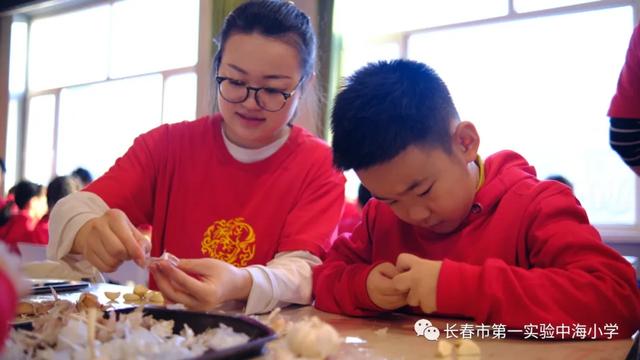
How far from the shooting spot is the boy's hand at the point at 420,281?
2.68ft

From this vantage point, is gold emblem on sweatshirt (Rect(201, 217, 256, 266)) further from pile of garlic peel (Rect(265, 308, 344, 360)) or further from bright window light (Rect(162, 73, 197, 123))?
bright window light (Rect(162, 73, 197, 123))

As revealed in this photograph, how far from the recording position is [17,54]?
6.43 meters

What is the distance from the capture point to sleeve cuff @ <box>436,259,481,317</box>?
812mm

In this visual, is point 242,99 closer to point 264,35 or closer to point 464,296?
point 264,35

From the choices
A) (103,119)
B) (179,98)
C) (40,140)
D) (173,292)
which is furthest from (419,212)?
(40,140)

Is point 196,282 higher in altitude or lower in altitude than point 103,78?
lower

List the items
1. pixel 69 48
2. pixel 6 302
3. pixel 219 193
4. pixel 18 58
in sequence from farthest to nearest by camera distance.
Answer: pixel 18 58 → pixel 69 48 → pixel 219 193 → pixel 6 302

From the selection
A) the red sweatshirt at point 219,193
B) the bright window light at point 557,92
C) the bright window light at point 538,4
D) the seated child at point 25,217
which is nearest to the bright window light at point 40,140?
the seated child at point 25,217

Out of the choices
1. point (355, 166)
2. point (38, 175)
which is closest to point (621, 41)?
point (355, 166)

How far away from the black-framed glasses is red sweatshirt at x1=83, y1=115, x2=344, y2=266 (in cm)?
15

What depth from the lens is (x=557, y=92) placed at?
3.55 meters

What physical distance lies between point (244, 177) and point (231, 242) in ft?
0.47

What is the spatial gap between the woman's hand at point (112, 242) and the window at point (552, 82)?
2.40 m

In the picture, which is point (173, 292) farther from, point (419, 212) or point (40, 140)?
point (40, 140)
